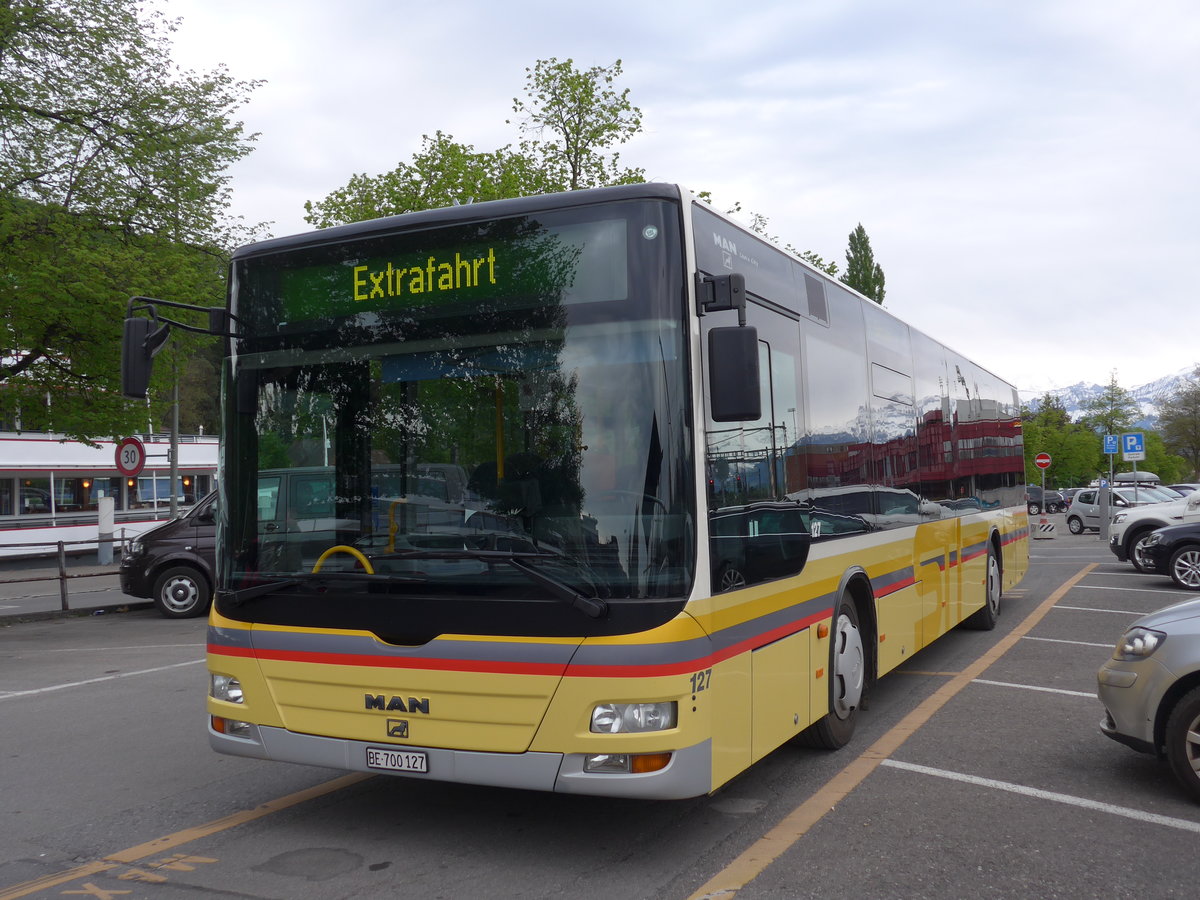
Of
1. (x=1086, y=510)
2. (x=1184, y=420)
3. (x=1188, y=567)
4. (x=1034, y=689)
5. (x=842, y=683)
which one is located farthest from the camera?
(x=1184, y=420)

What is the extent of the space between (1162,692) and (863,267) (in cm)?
8678

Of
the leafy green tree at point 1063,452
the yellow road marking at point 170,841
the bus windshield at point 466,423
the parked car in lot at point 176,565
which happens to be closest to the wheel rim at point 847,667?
the bus windshield at point 466,423

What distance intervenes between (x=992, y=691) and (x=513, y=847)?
16.1 ft

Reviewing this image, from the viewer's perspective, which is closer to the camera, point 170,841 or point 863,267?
point 170,841

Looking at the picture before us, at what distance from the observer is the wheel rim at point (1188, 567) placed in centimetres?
1670

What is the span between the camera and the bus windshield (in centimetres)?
451

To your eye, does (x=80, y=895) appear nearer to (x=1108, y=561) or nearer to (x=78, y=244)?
(x=78, y=244)

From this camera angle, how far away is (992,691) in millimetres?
8438

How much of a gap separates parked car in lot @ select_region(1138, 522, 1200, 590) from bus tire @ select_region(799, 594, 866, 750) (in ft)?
39.5

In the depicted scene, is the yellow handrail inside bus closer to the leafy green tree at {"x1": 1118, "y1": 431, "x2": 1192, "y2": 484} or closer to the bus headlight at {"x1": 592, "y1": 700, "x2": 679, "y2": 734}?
the bus headlight at {"x1": 592, "y1": 700, "x2": 679, "y2": 734}

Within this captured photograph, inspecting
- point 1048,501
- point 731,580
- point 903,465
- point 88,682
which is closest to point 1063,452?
point 1048,501

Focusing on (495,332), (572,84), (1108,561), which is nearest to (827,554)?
(495,332)

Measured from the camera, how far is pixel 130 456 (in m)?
19.3

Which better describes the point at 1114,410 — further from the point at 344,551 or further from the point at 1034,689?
the point at 344,551
